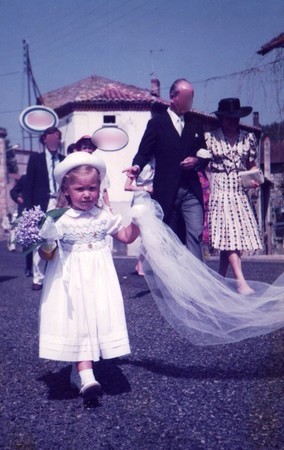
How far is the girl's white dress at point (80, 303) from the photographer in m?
3.68

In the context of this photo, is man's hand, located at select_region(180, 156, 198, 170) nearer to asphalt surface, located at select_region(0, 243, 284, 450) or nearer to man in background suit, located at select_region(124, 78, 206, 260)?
man in background suit, located at select_region(124, 78, 206, 260)

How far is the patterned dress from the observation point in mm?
6508

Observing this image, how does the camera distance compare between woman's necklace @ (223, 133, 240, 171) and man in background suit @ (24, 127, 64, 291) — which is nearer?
woman's necklace @ (223, 133, 240, 171)

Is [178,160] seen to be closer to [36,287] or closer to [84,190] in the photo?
[84,190]

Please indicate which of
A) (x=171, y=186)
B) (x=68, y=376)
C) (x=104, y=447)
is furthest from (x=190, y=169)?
(x=104, y=447)

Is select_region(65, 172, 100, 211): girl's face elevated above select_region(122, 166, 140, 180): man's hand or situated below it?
below

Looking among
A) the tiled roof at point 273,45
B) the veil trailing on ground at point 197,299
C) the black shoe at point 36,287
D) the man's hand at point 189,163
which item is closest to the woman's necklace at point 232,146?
the man's hand at point 189,163

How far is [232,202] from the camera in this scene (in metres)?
6.64

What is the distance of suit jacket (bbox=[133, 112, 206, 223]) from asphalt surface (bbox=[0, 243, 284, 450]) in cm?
139

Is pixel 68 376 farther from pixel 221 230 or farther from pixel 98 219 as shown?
pixel 221 230

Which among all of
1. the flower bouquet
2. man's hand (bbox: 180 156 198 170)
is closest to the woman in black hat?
man's hand (bbox: 180 156 198 170)

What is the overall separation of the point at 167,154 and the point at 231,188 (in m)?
1.06

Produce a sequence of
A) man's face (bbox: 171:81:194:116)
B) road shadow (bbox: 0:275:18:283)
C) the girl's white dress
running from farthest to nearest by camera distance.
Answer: road shadow (bbox: 0:275:18:283) < man's face (bbox: 171:81:194:116) < the girl's white dress

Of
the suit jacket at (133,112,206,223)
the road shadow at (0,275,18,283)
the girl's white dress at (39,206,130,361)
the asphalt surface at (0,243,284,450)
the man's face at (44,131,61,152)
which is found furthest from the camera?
the road shadow at (0,275,18,283)
